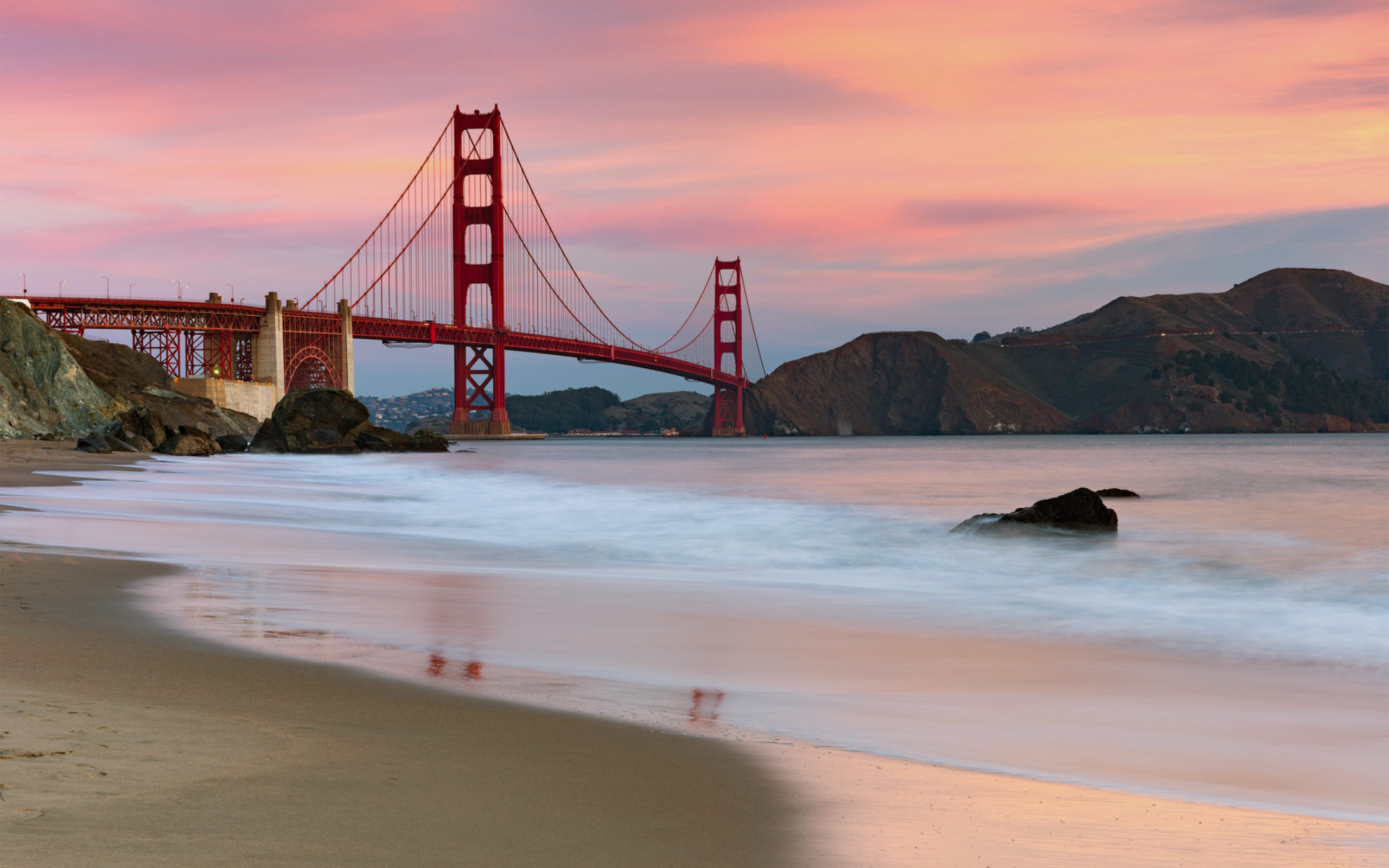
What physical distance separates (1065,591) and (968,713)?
4856mm

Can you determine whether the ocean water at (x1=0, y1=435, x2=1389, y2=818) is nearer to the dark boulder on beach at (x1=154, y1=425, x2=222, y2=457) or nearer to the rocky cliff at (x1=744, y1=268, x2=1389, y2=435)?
the dark boulder on beach at (x1=154, y1=425, x2=222, y2=457)

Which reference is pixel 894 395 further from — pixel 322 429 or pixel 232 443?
pixel 232 443

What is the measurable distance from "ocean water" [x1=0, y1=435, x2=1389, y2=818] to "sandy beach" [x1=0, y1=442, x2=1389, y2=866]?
0.44 meters

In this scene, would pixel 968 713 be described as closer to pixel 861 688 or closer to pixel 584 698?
pixel 861 688

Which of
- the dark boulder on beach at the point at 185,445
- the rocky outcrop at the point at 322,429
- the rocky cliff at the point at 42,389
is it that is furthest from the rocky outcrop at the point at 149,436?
the rocky outcrop at the point at 322,429

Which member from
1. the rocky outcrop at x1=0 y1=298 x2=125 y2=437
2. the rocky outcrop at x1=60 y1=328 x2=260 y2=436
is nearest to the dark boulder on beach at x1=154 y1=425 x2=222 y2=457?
the rocky outcrop at x1=0 y1=298 x2=125 y2=437

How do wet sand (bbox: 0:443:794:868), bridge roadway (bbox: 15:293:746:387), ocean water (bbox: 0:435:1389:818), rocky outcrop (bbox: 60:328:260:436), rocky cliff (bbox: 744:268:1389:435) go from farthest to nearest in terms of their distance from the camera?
1. rocky cliff (bbox: 744:268:1389:435)
2. bridge roadway (bbox: 15:293:746:387)
3. rocky outcrop (bbox: 60:328:260:436)
4. ocean water (bbox: 0:435:1389:818)
5. wet sand (bbox: 0:443:794:868)

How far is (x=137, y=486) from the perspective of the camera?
1722 cm

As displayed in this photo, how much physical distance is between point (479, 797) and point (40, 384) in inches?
1494

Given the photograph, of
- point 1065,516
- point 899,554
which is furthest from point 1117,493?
point 899,554

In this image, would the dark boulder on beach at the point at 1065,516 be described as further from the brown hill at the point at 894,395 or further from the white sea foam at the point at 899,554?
the brown hill at the point at 894,395

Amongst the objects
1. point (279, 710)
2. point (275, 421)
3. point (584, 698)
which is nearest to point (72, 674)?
point (279, 710)

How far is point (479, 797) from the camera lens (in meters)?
2.90

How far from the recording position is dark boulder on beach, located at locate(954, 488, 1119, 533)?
40.7 feet
